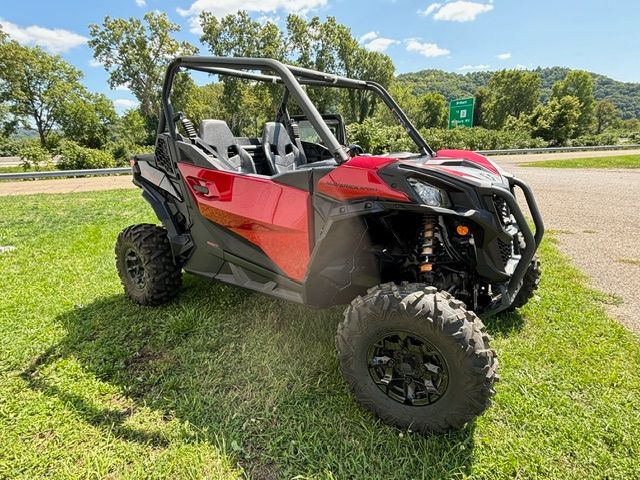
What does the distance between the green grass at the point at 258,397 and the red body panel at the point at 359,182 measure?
3.82 feet

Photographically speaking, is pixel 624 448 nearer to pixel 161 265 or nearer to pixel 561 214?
pixel 161 265

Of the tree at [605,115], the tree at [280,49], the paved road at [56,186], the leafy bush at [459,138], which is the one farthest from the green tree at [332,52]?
the tree at [605,115]

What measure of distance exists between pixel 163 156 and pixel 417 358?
2.56 m

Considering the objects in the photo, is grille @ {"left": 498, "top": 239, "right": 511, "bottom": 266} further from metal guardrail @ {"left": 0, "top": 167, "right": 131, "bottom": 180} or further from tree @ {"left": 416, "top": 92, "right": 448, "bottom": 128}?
tree @ {"left": 416, "top": 92, "right": 448, "bottom": 128}


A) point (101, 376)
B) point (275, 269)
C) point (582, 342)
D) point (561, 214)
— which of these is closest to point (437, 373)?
point (275, 269)

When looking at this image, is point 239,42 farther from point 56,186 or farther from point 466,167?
point 466,167

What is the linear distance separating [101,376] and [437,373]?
6.87 feet

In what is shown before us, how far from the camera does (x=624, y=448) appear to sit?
1.85m

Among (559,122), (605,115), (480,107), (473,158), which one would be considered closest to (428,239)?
(473,158)

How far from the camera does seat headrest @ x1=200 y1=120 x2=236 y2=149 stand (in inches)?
129

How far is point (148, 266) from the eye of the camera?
3242 millimetres

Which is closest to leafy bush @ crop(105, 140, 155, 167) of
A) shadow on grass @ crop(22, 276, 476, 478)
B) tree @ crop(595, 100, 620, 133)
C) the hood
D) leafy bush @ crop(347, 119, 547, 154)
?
leafy bush @ crop(347, 119, 547, 154)

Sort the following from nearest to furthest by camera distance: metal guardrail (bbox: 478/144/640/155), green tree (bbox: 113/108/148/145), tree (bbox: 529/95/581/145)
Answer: metal guardrail (bbox: 478/144/640/155), green tree (bbox: 113/108/148/145), tree (bbox: 529/95/581/145)

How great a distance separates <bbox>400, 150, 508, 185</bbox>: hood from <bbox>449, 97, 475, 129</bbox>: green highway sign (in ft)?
63.1
